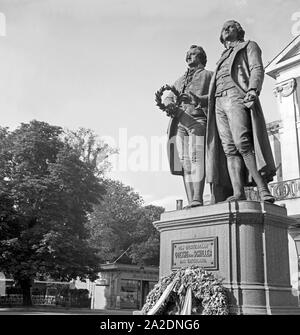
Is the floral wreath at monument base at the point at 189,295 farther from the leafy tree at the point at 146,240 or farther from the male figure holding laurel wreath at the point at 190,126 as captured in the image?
the leafy tree at the point at 146,240

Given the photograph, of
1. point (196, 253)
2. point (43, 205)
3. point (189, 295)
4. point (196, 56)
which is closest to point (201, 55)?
point (196, 56)

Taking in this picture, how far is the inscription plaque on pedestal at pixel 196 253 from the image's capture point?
23.2 feet

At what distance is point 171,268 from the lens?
25.4ft

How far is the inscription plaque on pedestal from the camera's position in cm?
709

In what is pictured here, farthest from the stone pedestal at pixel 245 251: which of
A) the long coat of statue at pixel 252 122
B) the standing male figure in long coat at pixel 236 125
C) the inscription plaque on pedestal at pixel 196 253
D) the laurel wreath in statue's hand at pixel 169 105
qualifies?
the laurel wreath in statue's hand at pixel 169 105

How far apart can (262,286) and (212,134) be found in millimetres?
2835

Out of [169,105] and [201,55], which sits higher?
[201,55]

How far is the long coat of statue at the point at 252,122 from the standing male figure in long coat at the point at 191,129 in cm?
33

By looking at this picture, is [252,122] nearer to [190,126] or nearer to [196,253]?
[190,126]

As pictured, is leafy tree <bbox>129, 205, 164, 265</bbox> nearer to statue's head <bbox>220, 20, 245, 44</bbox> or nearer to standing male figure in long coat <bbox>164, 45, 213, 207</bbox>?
standing male figure in long coat <bbox>164, 45, 213, 207</bbox>

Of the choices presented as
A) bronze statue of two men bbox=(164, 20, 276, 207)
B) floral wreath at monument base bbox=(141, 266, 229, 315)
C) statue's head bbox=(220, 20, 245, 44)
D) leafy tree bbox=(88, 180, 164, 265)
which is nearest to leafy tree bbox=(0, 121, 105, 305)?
leafy tree bbox=(88, 180, 164, 265)

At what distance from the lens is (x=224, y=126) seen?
806 cm

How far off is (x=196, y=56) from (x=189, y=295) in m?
4.66

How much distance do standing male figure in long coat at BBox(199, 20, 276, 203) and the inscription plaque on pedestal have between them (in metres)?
0.86
